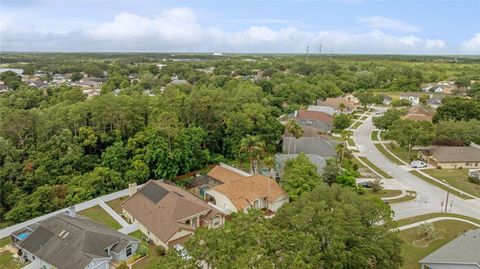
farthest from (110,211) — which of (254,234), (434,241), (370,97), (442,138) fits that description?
(370,97)

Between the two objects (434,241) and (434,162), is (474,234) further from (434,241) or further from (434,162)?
(434,162)

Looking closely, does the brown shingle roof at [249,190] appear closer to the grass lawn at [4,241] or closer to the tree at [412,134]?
the grass lawn at [4,241]

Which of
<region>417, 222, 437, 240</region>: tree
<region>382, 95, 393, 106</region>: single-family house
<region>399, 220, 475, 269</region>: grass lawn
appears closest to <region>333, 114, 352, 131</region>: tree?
<region>382, 95, 393, 106</region>: single-family house

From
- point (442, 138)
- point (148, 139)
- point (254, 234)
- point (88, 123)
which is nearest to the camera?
point (254, 234)

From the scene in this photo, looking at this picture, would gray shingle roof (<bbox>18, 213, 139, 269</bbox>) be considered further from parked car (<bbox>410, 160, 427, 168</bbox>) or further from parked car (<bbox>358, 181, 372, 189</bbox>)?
parked car (<bbox>410, 160, 427, 168</bbox>)

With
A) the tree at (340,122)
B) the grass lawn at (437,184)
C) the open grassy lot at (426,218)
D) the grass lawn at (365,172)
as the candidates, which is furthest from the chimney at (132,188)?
the tree at (340,122)

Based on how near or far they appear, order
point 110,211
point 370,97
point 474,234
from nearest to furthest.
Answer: point 474,234, point 110,211, point 370,97
